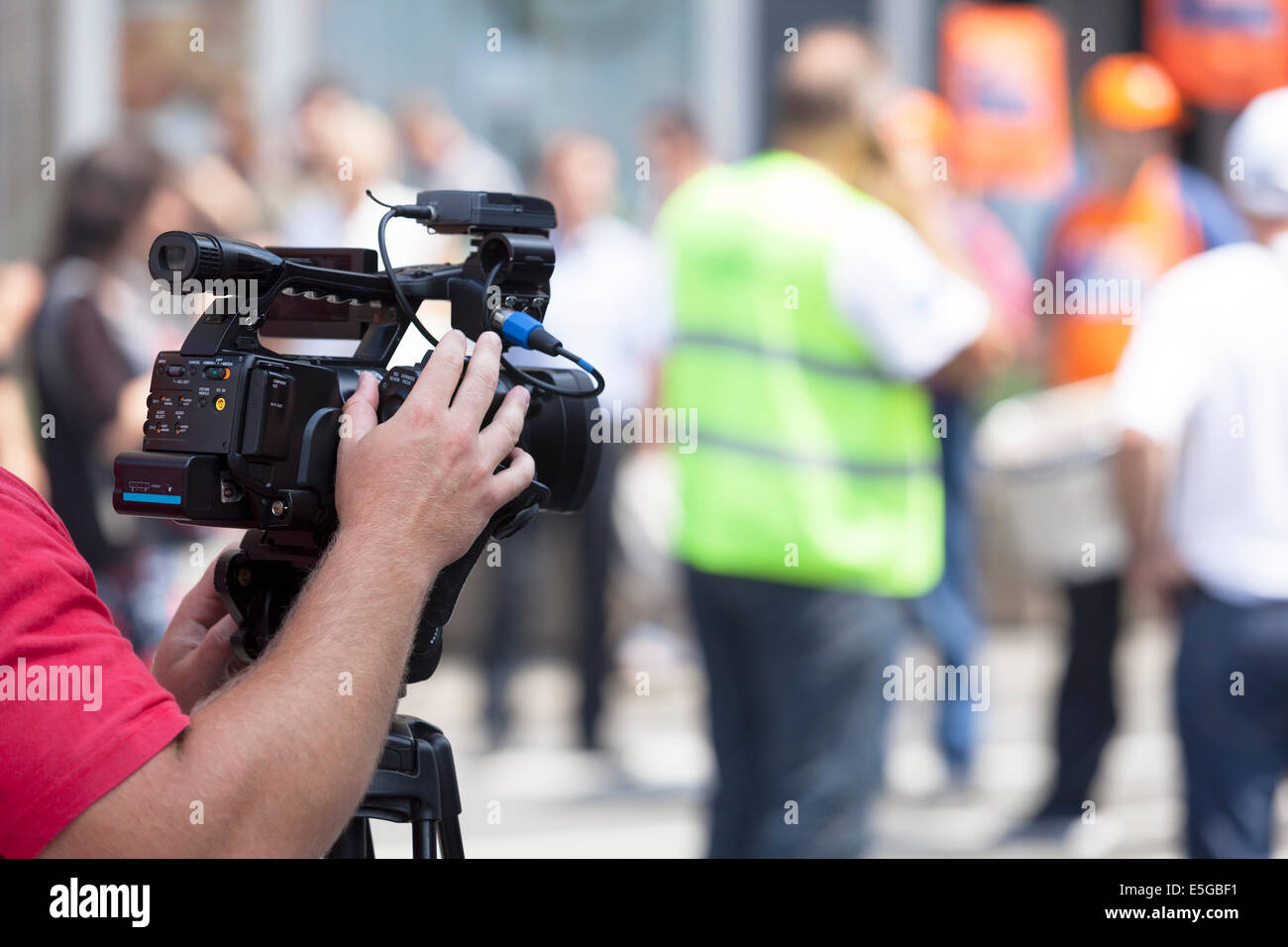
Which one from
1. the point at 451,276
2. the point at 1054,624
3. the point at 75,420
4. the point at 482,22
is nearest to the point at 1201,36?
the point at 1054,624

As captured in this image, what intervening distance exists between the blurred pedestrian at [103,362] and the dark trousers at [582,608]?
150cm

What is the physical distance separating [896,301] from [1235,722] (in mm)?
1064

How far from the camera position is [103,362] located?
3.83m

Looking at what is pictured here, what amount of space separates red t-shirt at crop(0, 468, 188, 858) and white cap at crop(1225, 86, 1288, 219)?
251 cm

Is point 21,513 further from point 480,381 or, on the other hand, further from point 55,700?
point 480,381

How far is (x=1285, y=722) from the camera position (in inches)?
118

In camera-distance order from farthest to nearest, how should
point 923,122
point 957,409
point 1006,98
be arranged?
point 1006,98
point 923,122
point 957,409

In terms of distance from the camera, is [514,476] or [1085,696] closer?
[514,476]

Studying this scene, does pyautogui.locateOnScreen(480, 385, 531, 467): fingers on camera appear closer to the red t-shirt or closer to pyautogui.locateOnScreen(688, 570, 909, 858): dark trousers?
the red t-shirt

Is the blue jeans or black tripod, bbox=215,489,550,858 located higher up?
black tripod, bbox=215,489,550,858

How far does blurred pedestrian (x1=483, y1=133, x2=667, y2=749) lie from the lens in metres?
5.25

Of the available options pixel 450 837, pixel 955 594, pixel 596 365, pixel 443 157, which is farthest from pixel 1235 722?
pixel 443 157

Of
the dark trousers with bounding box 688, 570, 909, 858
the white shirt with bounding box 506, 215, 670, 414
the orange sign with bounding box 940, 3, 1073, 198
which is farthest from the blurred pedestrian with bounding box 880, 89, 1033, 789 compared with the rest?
the dark trousers with bounding box 688, 570, 909, 858
